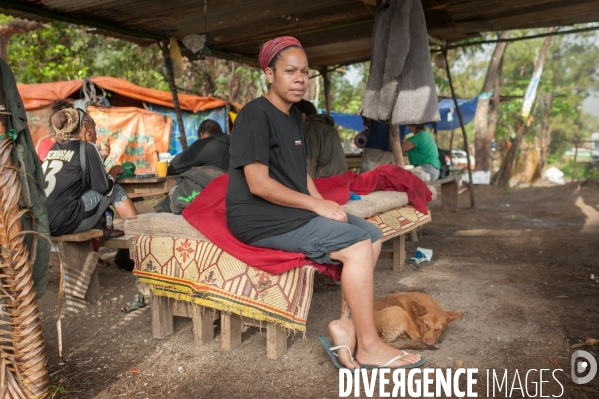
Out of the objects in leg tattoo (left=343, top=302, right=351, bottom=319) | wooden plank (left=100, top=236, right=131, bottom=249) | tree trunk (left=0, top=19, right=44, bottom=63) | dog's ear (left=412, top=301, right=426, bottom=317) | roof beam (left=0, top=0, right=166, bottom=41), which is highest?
tree trunk (left=0, top=19, right=44, bottom=63)

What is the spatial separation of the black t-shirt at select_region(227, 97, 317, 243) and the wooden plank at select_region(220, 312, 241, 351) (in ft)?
1.86

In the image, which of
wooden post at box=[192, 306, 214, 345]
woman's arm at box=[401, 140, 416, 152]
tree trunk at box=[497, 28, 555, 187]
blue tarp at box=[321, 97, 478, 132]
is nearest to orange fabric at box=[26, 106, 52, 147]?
blue tarp at box=[321, 97, 478, 132]

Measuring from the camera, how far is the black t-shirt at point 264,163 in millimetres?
2643

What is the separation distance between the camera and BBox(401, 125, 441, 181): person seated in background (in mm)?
7387

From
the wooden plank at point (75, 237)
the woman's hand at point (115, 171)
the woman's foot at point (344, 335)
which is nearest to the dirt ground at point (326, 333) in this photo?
the woman's foot at point (344, 335)

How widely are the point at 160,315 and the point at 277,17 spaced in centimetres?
376

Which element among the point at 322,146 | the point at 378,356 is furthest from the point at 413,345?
the point at 322,146

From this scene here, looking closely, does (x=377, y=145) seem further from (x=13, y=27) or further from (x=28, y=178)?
(x=13, y=27)

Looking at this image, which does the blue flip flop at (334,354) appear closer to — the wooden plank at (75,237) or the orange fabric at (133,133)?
the wooden plank at (75,237)

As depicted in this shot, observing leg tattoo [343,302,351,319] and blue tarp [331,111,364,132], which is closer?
leg tattoo [343,302,351,319]

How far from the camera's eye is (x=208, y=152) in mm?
4863

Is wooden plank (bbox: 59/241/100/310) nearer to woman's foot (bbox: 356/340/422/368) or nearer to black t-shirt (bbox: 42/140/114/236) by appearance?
black t-shirt (bbox: 42/140/114/236)

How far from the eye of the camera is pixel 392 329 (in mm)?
3014

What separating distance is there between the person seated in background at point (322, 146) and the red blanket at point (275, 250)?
120 cm
